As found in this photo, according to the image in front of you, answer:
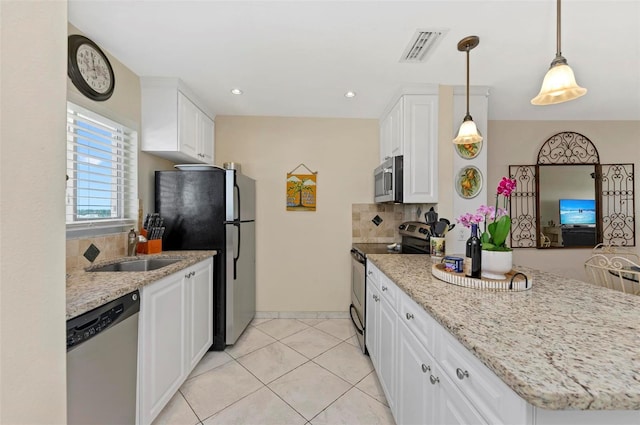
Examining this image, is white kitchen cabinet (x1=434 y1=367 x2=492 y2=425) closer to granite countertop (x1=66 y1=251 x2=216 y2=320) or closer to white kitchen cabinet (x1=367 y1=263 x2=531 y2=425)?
white kitchen cabinet (x1=367 y1=263 x2=531 y2=425)

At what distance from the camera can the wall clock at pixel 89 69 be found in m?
1.67

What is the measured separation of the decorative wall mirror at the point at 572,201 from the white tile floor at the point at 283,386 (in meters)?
2.58

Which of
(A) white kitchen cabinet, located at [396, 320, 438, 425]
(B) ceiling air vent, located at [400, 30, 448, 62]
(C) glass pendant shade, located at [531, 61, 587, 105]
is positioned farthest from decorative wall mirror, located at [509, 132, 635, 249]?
(A) white kitchen cabinet, located at [396, 320, 438, 425]

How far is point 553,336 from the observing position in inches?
31.0

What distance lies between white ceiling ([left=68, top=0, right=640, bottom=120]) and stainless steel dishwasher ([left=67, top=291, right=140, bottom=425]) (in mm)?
1652

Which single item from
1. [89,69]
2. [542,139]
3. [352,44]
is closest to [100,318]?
[89,69]

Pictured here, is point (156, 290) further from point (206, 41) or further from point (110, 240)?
point (206, 41)

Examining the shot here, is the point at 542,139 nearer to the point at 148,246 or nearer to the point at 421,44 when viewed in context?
the point at 421,44

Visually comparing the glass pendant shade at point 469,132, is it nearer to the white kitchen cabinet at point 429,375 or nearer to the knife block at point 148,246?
the white kitchen cabinet at point 429,375

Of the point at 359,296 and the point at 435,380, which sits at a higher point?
the point at 435,380

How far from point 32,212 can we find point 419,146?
8.10ft

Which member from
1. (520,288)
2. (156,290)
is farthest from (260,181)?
(520,288)

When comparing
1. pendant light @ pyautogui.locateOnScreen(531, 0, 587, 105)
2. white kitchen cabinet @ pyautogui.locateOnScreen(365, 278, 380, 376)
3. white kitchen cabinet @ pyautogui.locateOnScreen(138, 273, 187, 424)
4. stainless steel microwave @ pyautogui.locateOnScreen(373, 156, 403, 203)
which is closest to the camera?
pendant light @ pyautogui.locateOnScreen(531, 0, 587, 105)

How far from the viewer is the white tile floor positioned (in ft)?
5.50
